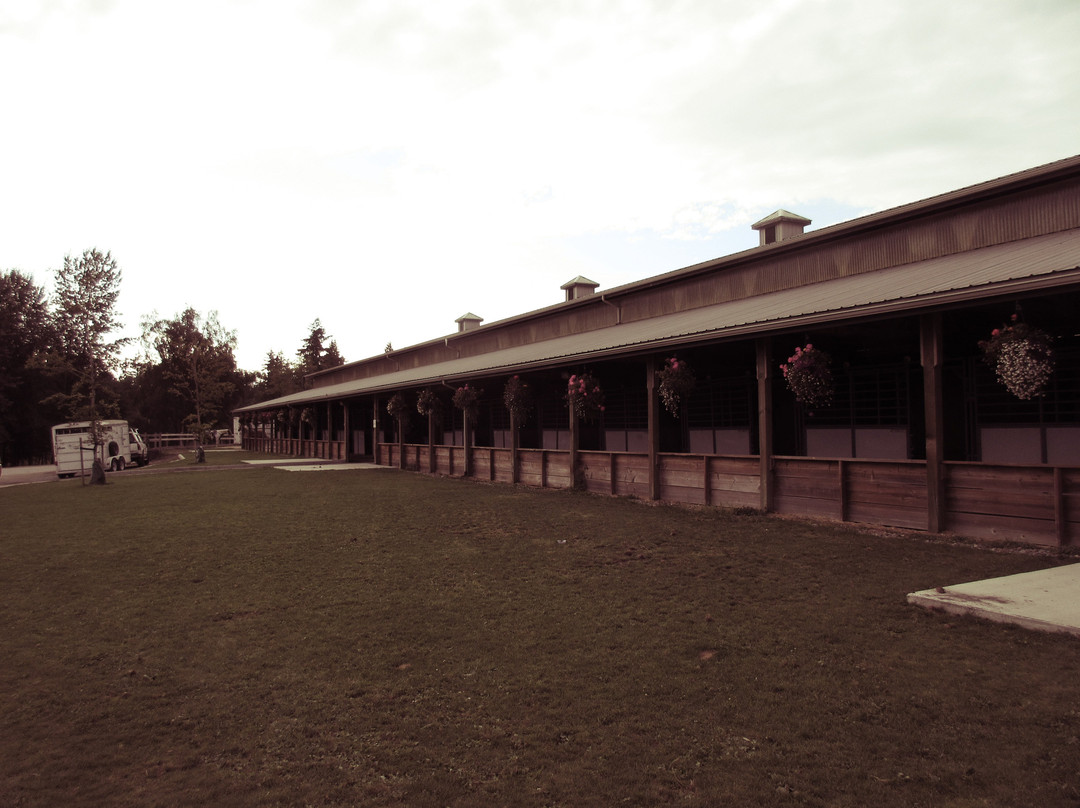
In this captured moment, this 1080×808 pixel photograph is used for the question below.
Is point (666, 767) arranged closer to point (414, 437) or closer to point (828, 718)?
point (828, 718)

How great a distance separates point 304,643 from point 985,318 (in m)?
9.76

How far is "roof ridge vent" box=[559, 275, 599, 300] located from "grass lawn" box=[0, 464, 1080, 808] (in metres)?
17.2

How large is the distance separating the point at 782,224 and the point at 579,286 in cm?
898

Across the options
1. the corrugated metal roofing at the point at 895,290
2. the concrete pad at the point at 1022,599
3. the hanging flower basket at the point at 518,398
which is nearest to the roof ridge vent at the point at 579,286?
the hanging flower basket at the point at 518,398

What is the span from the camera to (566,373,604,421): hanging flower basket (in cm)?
1406

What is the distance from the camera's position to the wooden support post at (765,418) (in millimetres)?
10398

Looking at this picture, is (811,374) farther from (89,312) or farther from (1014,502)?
(89,312)

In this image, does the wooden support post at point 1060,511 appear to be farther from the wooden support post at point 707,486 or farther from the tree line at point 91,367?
the tree line at point 91,367

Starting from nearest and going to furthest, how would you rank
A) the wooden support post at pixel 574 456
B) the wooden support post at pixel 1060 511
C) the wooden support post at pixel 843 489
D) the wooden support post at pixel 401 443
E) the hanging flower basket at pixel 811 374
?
the wooden support post at pixel 1060 511 < the wooden support post at pixel 843 489 < the hanging flower basket at pixel 811 374 < the wooden support post at pixel 574 456 < the wooden support post at pixel 401 443

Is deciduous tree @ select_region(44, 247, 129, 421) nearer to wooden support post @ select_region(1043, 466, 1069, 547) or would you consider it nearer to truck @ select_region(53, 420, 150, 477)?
truck @ select_region(53, 420, 150, 477)

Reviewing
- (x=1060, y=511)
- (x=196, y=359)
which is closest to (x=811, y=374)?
(x=1060, y=511)

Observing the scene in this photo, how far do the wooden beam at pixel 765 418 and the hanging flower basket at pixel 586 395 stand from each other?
13.7ft

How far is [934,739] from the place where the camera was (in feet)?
10.9

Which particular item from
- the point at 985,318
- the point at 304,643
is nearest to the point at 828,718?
the point at 304,643
